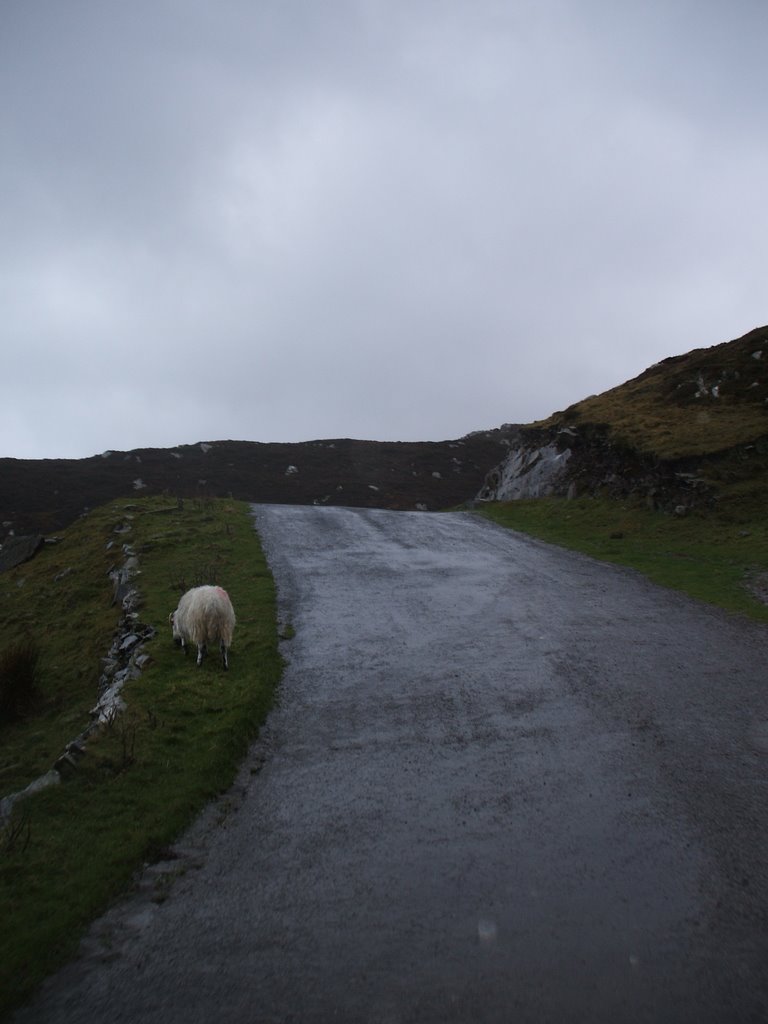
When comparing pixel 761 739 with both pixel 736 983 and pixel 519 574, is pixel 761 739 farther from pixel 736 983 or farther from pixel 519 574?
pixel 519 574

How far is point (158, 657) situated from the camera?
40.2 ft

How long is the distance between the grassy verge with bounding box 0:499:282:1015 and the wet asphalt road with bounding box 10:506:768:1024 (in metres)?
0.40

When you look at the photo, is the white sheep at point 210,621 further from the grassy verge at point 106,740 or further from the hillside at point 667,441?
the hillside at point 667,441

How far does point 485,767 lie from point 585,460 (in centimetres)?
2663

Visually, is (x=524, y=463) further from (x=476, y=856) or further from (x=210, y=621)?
(x=476, y=856)

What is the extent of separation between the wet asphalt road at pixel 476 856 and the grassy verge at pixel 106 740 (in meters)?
0.40

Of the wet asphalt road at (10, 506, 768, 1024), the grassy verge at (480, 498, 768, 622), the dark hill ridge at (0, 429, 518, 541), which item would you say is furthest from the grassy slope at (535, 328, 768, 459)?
the dark hill ridge at (0, 429, 518, 541)

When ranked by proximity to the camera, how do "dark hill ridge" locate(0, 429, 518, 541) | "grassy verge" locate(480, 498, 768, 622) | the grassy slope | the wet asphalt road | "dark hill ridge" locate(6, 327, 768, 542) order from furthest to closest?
"dark hill ridge" locate(0, 429, 518, 541)
the grassy slope
"dark hill ridge" locate(6, 327, 768, 542)
"grassy verge" locate(480, 498, 768, 622)
the wet asphalt road

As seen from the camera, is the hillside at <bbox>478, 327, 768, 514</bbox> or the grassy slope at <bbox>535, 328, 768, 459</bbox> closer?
the hillside at <bbox>478, 327, 768, 514</bbox>

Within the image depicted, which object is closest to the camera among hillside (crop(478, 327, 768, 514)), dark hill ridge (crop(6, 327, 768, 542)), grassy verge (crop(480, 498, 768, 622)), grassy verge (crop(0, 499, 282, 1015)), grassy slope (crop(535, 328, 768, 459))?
Result: grassy verge (crop(0, 499, 282, 1015))

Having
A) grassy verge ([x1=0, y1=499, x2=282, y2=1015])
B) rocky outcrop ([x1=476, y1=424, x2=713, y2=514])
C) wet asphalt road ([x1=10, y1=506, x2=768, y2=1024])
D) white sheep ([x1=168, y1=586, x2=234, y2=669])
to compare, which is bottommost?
wet asphalt road ([x1=10, y1=506, x2=768, y2=1024])

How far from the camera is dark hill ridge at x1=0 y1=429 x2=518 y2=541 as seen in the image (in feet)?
157

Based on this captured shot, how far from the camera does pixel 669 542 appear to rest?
22.6m

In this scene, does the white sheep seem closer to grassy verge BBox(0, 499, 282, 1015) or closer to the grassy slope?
grassy verge BBox(0, 499, 282, 1015)
